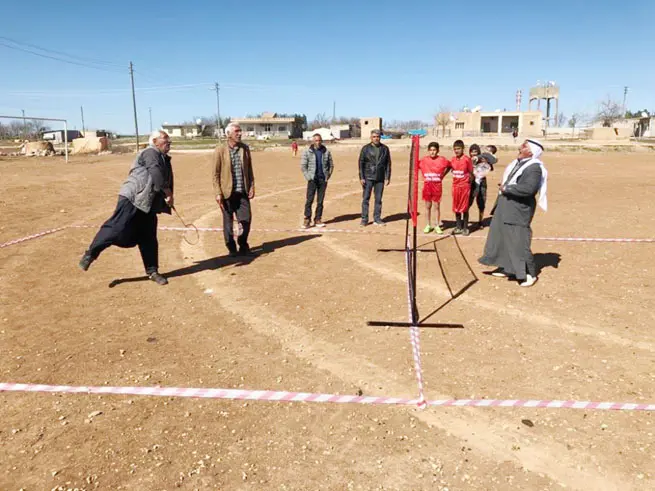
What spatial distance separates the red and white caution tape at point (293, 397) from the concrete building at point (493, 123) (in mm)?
73425

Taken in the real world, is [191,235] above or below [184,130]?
below

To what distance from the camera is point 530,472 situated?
9.86 feet

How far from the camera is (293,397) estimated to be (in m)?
3.81

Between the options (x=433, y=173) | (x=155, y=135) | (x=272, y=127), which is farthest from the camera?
(x=272, y=127)

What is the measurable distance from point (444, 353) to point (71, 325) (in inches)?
146

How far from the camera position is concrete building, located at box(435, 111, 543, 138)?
2968 inches

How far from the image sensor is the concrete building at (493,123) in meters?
75.4

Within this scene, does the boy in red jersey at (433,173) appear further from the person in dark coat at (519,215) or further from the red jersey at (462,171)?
the person in dark coat at (519,215)

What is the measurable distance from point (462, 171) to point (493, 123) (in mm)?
78849

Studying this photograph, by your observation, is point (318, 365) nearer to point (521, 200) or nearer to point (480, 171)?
point (521, 200)

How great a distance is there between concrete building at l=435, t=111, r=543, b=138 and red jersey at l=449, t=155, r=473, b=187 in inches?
2650

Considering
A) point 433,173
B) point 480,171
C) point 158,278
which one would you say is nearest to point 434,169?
point 433,173

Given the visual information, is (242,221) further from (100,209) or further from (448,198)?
(448,198)

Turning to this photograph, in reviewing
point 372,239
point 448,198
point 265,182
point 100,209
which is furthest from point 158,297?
point 265,182
